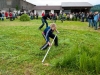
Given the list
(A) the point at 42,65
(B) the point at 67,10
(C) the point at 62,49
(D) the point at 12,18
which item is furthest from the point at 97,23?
(B) the point at 67,10

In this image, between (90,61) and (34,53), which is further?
(34,53)

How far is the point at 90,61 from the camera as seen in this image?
5.40 m

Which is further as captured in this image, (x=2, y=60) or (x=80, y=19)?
(x=80, y=19)

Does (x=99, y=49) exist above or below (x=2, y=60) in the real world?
above

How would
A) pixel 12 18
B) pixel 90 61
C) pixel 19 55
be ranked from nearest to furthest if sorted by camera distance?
pixel 90 61 → pixel 19 55 → pixel 12 18

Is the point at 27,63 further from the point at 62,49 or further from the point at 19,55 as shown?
the point at 62,49

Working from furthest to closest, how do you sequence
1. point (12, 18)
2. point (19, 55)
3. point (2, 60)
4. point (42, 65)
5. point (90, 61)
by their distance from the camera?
point (12, 18)
point (19, 55)
point (2, 60)
point (42, 65)
point (90, 61)

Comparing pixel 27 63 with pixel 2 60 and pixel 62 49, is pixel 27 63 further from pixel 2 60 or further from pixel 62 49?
pixel 62 49

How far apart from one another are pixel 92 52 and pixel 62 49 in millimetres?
2056

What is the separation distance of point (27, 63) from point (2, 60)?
0.89 meters

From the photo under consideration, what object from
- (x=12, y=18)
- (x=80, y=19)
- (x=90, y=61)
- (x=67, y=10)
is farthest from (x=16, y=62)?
(x=67, y=10)

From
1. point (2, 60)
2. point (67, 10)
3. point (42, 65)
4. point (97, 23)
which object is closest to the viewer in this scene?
point (42, 65)

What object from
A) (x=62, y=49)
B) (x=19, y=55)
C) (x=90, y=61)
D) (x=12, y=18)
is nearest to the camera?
(x=90, y=61)

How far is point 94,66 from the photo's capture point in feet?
17.7
